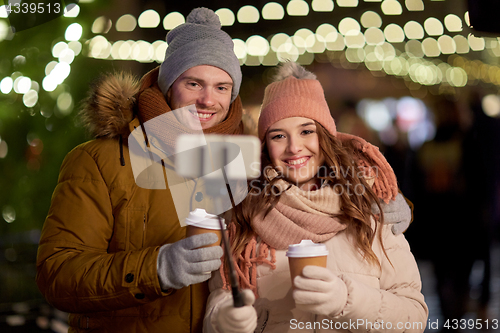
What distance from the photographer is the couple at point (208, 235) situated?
1.65 m

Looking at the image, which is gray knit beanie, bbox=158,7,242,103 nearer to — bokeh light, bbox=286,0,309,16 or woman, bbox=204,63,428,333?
woman, bbox=204,63,428,333

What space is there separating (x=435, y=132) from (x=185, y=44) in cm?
386

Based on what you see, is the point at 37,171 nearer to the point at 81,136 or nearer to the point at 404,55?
the point at 81,136

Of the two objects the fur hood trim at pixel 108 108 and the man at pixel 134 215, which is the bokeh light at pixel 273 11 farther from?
the fur hood trim at pixel 108 108

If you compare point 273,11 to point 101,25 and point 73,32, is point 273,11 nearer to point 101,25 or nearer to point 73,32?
point 101,25

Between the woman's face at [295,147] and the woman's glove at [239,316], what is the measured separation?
68 cm

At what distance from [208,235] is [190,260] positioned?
0.38 feet

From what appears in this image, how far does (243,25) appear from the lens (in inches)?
172

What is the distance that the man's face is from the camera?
202 centimetres

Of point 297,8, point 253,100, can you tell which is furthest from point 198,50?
point 297,8

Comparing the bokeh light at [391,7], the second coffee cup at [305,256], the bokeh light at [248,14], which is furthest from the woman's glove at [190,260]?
the bokeh light at [391,7]

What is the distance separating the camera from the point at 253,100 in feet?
11.9

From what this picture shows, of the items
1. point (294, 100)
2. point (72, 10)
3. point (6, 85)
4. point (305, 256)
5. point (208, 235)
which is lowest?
point (305, 256)

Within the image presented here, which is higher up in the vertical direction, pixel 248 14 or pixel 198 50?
pixel 248 14
